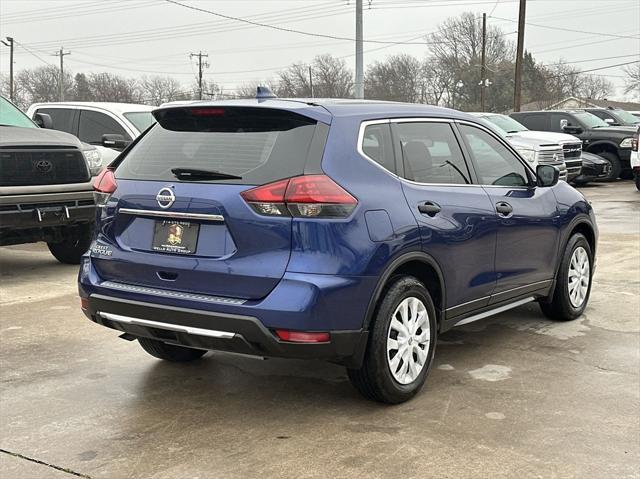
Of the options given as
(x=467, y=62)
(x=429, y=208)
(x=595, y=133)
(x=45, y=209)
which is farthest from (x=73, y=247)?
(x=467, y=62)

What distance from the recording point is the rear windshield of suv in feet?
12.5

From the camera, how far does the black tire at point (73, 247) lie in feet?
27.3

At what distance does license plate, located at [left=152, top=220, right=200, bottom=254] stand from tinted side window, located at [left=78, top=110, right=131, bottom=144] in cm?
714

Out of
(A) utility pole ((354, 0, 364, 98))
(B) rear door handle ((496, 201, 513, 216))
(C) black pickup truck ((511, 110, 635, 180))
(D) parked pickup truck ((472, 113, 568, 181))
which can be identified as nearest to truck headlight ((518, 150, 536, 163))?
(D) parked pickup truck ((472, 113, 568, 181))

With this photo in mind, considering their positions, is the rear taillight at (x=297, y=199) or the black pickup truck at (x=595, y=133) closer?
the rear taillight at (x=297, y=199)

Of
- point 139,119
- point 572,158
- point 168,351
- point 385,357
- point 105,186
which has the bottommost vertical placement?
point 168,351

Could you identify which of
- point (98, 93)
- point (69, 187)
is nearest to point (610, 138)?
point (69, 187)

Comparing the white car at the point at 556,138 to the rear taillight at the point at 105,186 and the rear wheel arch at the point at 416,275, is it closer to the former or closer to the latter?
the rear wheel arch at the point at 416,275

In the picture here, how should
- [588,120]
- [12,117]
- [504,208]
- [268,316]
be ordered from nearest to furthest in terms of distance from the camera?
1. [268,316]
2. [504,208]
3. [12,117]
4. [588,120]

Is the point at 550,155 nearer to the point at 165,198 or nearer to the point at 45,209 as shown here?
the point at 45,209

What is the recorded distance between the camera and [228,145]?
13.0 feet

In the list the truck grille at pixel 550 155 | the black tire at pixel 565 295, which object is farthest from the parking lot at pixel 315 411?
the truck grille at pixel 550 155

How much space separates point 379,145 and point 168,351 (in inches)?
78.3

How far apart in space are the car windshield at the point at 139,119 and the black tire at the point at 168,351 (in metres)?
6.25
